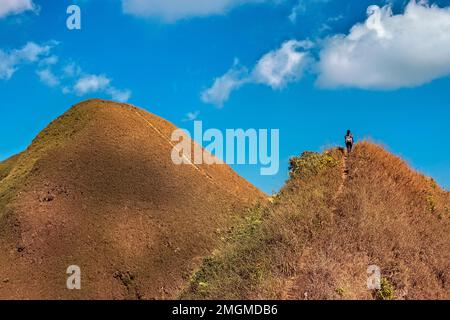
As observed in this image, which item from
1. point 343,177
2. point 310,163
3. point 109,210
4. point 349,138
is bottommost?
point 343,177

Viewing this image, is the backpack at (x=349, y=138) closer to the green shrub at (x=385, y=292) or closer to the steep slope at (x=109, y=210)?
the green shrub at (x=385, y=292)

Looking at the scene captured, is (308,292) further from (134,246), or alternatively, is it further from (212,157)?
(212,157)

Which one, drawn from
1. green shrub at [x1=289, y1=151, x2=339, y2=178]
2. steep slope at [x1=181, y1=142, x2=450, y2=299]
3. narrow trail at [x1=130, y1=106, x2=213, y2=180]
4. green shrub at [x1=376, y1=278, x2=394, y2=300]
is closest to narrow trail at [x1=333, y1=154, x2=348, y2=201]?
steep slope at [x1=181, y1=142, x2=450, y2=299]

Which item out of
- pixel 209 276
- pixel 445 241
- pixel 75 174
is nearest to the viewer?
pixel 445 241

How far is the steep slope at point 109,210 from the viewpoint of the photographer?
121 ft

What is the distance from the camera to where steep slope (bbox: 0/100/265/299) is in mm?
36938

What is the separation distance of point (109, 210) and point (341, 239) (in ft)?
93.2

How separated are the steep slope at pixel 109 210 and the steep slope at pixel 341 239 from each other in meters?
15.5

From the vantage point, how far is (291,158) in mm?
23609

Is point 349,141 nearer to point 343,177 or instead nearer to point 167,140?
point 343,177

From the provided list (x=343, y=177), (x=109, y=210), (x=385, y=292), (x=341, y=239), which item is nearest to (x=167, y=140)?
(x=109, y=210)

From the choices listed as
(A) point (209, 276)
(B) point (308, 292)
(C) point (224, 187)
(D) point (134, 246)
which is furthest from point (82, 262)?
(B) point (308, 292)

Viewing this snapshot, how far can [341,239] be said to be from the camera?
16.7 meters

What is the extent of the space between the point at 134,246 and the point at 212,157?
17694 millimetres
